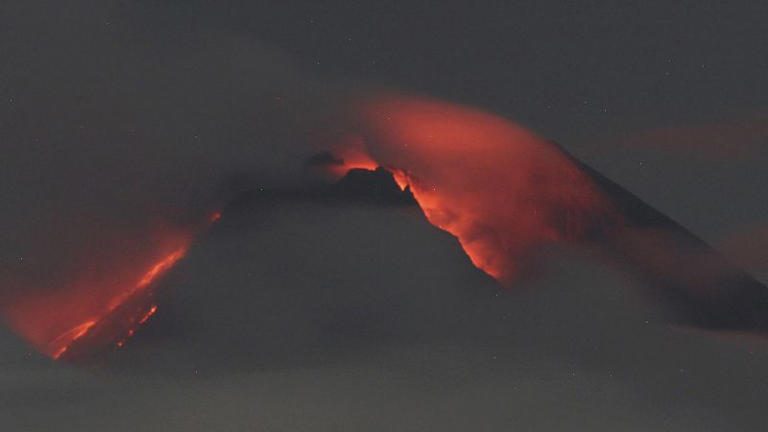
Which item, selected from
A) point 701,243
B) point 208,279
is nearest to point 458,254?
point 208,279

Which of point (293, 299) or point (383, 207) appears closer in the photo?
point (293, 299)

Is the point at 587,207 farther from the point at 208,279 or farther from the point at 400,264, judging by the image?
the point at 208,279

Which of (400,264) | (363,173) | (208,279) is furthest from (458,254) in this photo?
(208,279)

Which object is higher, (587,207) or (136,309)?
(587,207)

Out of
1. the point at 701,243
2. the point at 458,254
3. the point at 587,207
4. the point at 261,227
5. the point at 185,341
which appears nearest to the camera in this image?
the point at 185,341

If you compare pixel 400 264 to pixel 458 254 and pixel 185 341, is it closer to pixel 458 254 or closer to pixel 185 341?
pixel 458 254

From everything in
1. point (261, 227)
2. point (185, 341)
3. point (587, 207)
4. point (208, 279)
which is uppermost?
point (587, 207)

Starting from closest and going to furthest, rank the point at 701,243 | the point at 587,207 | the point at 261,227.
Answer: the point at 261,227 < the point at 587,207 < the point at 701,243

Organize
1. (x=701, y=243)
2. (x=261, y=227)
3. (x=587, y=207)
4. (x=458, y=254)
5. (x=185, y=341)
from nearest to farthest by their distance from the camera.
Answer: (x=185, y=341) → (x=458, y=254) → (x=261, y=227) → (x=587, y=207) → (x=701, y=243)

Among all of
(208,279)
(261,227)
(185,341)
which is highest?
(261,227)
